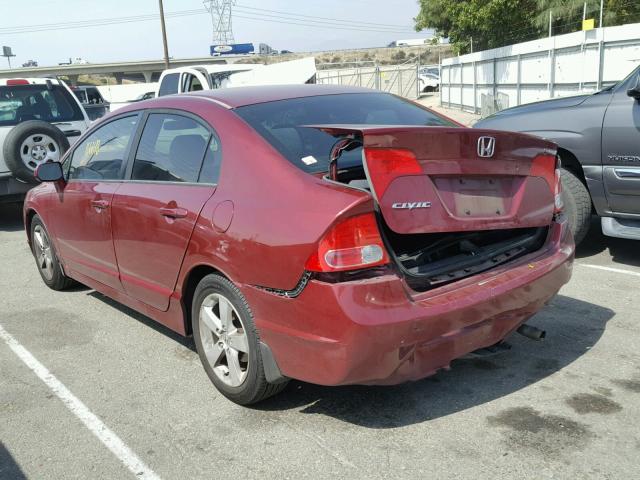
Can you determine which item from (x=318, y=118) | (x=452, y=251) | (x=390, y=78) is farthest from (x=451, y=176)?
(x=390, y=78)

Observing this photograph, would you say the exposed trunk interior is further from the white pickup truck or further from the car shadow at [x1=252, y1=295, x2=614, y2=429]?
the white pickup truck

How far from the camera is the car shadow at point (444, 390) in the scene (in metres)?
3.29

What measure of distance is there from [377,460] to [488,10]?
24.5 metres

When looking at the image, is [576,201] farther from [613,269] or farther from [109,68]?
[109,68]

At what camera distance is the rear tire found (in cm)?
565

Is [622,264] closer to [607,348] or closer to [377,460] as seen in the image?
[607,348]

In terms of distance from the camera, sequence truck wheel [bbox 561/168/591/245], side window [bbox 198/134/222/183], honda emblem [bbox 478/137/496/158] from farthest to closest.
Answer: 1. truck wheel [bbox 561/168/591/245]
2. side window [bbox 198/134/222/183]
3. honda emblem [bbox 478/137/496/158]

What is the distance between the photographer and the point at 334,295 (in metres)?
2.74

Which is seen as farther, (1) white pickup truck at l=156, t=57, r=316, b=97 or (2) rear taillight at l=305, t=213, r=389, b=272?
(1) white pickup truck at l=156, t=57, r=316, b=97

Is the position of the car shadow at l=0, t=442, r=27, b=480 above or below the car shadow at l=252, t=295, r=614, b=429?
above

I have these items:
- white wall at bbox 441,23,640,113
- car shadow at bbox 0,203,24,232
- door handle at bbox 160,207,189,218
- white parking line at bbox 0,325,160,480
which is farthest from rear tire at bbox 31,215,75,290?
white wall at bbox 441,23,640,113

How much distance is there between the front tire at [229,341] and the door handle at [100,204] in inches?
47.7

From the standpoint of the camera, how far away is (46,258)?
19.1 ft

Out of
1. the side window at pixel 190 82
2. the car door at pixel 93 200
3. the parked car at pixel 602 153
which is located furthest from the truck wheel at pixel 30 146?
the side window at pixel 190 82
